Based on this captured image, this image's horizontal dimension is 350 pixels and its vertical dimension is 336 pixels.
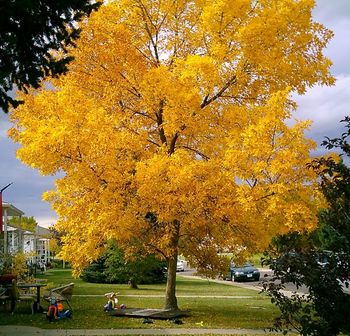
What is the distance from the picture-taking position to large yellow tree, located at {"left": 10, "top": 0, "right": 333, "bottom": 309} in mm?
12469

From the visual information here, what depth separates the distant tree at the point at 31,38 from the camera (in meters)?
6.51

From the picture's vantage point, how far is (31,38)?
7.10 metres

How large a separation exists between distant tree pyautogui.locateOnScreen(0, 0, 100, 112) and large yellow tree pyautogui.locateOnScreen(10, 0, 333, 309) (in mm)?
5268

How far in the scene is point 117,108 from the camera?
15359 mm

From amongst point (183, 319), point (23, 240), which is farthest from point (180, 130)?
point (23, 240)

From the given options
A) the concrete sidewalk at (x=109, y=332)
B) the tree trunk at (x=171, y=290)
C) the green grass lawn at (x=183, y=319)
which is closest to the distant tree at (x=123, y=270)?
the green grass lawn at (x=183, y=319)

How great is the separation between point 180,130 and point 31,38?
7087 mm

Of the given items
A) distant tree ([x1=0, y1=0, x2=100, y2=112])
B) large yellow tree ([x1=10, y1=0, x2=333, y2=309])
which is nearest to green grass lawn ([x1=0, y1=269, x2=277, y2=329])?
large yellow tree ([x1=10, y1=0, x2=333, y2=309])

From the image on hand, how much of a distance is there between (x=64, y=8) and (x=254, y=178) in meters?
6.86

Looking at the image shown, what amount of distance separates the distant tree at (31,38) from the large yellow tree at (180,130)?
527cm

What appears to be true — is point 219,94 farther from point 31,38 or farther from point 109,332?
point 31,38

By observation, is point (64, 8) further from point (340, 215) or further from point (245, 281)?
point (245, 281)

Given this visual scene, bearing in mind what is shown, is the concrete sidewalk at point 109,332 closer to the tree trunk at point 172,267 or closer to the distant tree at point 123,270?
the tree trunk at point 172,267

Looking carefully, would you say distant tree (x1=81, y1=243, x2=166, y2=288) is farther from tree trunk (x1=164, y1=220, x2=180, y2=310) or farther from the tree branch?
the tree branch
